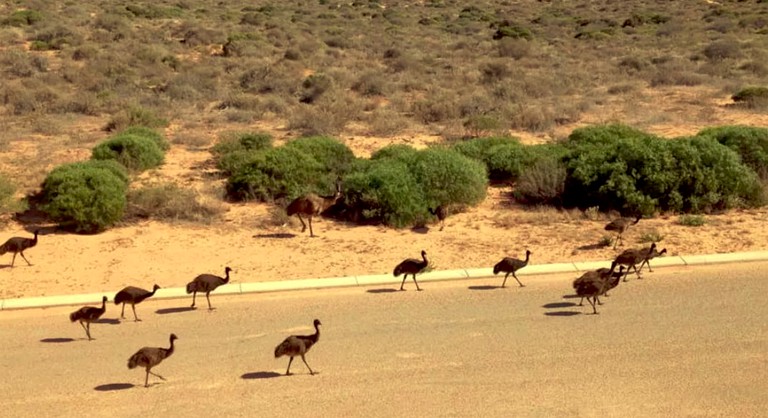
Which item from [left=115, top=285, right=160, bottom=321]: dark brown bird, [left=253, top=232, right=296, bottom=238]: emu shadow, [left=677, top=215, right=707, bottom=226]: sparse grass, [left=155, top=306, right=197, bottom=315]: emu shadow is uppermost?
[left=115, top=285, right=160, bottom=321]: dark brown bird

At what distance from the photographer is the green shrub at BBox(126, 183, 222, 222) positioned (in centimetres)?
1870

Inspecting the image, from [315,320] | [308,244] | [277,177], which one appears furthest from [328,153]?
[315,320]

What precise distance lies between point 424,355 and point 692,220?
9175mm

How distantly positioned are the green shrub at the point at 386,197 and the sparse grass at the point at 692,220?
17.7 ft

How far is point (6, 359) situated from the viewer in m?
10.8

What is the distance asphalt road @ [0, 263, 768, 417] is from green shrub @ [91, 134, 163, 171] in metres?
10.5

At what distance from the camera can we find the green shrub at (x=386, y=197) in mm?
18016

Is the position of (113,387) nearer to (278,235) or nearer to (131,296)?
(131,296)

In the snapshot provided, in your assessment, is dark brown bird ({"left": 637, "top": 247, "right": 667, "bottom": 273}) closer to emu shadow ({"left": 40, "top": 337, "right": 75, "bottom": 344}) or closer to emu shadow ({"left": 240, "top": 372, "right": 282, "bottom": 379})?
emu shadow ({"left": 240, "top": 372, "right": 282, "bottom": 379})

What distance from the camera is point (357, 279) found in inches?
556

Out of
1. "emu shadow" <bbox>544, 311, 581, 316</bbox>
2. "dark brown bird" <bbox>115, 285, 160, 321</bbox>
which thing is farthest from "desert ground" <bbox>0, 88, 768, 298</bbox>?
"emu shadow" <bbox>544, 311, 581, 316</bbox>

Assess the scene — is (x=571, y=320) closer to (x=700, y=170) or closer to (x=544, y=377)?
(x=544, y=377)

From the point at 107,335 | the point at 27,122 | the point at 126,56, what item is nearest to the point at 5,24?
the point at 126,56

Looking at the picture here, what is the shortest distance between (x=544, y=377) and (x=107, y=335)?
19.5ft
